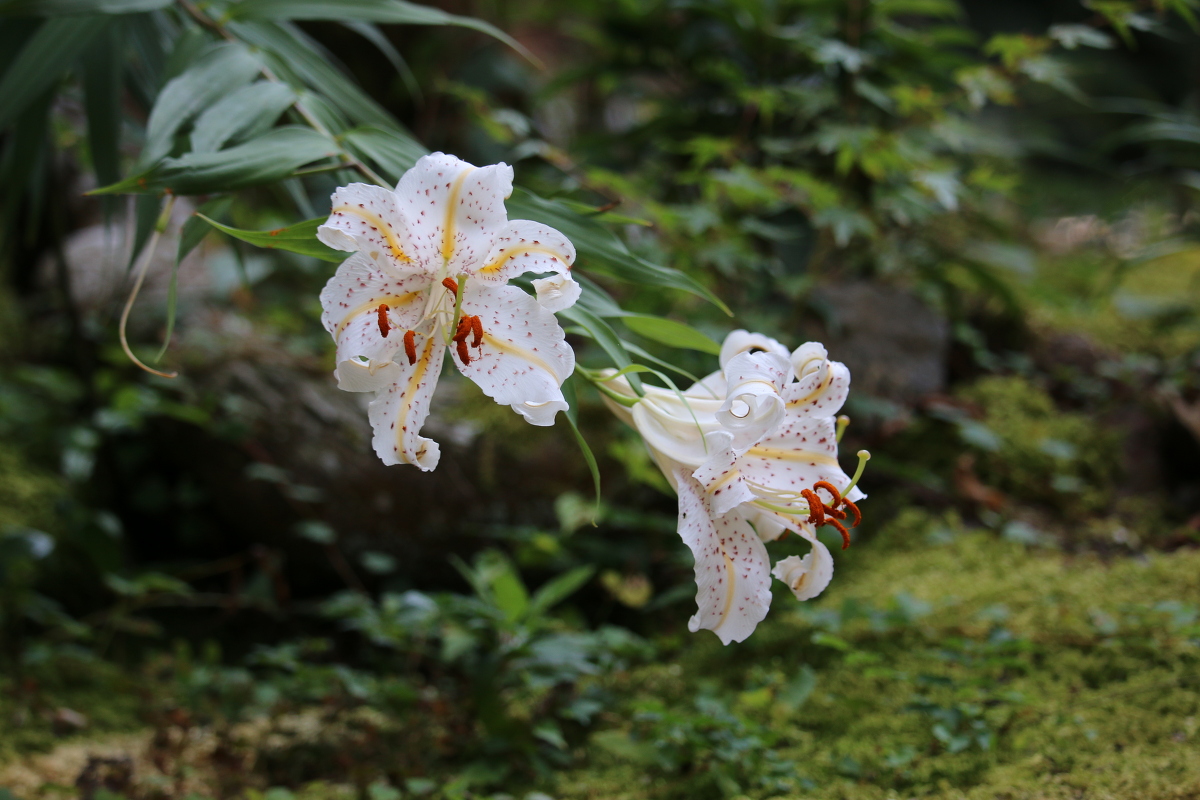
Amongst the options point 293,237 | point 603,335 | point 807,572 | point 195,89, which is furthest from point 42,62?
point 807,572

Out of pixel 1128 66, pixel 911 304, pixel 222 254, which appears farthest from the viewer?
pixel 1128 66

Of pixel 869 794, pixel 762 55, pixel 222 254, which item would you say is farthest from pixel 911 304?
pixel 222 254

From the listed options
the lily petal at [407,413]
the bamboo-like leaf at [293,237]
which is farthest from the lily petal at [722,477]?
the bamboo-like leaf at [293,237]

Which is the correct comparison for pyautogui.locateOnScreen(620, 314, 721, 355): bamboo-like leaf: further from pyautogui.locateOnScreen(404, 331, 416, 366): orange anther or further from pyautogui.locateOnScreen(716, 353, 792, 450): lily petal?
pyautogui.locateOnScreen(404, 331, 416, 366): orange anther

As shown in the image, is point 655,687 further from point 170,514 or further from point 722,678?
point 170,514

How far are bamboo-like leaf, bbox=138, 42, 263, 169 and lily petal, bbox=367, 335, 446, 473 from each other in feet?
1.05

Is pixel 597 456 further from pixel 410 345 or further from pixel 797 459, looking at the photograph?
pixel 410 345

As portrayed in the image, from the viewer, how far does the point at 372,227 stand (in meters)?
0.65

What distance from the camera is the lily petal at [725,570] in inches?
28.0

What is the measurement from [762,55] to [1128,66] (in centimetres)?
440

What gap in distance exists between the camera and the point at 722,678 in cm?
139

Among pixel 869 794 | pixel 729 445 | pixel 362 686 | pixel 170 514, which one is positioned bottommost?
pixel 170 514

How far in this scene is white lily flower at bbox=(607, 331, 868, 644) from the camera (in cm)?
69

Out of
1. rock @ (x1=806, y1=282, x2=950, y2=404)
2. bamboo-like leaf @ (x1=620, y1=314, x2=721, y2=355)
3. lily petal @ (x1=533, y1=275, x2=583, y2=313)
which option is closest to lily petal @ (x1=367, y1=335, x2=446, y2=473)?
lily petal @ (x1=533, y1=275, x2=583, y2=313)
